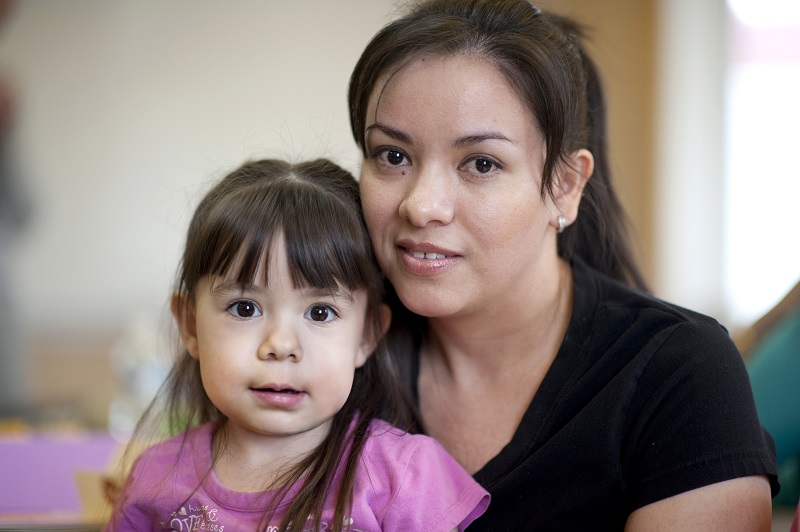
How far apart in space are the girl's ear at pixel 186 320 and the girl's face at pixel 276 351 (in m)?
0.09

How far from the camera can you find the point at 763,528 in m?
1.24

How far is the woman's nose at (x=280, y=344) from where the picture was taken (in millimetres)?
→ 1252

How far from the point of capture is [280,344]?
4.10 ft

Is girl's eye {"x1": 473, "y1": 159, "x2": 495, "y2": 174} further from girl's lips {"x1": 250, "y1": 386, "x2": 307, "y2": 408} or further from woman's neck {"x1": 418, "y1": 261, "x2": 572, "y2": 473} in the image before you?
girl's lips {"x1": 250, "y1": 386, "x2": 307, "y2": 408}

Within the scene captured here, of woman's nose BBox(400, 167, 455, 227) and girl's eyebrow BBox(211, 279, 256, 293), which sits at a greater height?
woman's nose BBox(400, 167, 455, 227)

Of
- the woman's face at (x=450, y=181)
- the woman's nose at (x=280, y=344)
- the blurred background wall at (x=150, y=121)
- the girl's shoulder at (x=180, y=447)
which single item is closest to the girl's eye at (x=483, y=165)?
the woman's face at (x=450, y=181)

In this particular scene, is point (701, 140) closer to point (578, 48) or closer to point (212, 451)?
point (578, 48)

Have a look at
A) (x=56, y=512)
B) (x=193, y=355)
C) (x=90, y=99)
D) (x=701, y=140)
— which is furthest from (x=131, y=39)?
(x=193, y=355)

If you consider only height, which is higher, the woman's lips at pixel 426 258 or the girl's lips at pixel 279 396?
the woman's lips at pixel 426 258

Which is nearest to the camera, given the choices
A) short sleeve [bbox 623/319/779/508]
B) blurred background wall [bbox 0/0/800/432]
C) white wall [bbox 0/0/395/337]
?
short sleeve [bbox 623/319/779/508]

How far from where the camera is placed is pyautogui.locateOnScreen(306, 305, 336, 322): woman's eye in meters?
1.31

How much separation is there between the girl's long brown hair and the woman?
0.06m

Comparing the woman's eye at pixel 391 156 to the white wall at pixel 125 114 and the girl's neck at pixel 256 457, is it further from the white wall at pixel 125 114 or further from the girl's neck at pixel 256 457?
the white wall at pixel 125 114

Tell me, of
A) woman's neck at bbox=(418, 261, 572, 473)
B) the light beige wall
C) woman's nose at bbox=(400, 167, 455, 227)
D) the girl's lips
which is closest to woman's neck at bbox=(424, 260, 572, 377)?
woman's neck at bbox=(418, 261, 572, 473)
